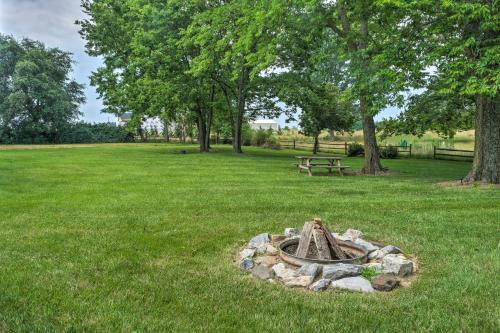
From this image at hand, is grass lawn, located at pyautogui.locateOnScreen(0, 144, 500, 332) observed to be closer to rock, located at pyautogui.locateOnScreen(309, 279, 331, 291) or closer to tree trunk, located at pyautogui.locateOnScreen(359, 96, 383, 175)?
rock, located at pyautogui.locateOnScreen(309, 279, 331, 291)

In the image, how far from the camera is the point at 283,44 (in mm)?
16188

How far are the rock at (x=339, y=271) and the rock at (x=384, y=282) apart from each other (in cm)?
21

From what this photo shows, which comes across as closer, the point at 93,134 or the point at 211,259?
the point at 211,259

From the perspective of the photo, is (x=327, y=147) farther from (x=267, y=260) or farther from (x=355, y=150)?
(x=267, y=260)

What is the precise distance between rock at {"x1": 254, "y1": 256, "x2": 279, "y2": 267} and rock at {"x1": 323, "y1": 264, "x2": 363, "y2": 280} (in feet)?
2.20

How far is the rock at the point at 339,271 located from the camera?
432cm

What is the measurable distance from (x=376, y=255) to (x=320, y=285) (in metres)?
1.20

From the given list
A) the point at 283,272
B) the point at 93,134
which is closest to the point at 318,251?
the point at 283,272

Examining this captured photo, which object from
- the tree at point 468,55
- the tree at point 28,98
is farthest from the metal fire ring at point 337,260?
the tree at point 28,98

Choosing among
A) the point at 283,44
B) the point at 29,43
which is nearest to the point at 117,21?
the point at 283,44

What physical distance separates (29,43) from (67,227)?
43.7m

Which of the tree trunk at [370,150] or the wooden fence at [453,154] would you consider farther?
the wooden fence at [453,154]

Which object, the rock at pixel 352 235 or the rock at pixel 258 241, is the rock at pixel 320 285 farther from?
the rock at pixel 352 235

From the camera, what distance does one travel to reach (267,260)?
493 cm
